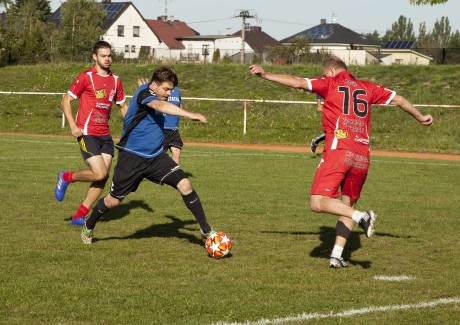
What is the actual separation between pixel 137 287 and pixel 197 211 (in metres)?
2.04

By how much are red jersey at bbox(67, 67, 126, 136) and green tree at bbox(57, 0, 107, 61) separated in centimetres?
5194

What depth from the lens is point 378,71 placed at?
38.4 m

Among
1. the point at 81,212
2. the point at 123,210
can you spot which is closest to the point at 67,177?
the point at 81,212

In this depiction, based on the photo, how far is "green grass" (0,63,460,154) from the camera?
29.1m

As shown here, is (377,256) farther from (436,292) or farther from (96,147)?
(96,147)

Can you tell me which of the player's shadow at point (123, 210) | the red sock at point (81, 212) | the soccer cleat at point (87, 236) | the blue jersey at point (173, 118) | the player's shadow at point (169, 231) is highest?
the blue jersey at point (173, 118)

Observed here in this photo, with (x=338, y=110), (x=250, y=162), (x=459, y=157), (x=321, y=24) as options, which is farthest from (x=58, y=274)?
(x=321, y=24)

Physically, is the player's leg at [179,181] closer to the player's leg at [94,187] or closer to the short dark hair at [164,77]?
the short dark hair at [164,77]

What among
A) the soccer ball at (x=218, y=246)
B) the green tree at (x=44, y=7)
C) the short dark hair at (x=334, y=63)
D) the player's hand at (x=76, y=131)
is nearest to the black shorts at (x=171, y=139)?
the player's hand at (x=76, y=131)

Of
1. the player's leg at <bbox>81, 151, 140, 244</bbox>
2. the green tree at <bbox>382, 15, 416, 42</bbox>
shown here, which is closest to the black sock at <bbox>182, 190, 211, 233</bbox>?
the player's leg at <bbox>81, 151, 140, 244</bbox>

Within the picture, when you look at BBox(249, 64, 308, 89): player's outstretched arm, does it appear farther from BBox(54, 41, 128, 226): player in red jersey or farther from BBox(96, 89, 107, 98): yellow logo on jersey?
BBox(96, 89, 107, 98): yellow logo on jersey

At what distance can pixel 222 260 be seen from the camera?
817cm

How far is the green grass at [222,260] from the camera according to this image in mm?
6160

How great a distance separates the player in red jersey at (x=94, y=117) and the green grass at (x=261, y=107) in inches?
716
